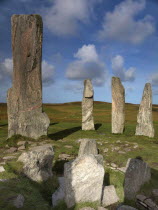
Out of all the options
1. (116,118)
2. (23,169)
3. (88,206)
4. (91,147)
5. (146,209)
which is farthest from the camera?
(116,118)

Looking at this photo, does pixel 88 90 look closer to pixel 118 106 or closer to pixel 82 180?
pixel 118 106

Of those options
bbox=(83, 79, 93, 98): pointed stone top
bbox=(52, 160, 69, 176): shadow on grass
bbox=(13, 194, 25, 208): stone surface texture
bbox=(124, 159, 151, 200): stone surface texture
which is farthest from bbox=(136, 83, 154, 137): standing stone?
bbox=(13, 194, 25, 208): stone surface texture

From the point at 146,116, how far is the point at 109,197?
13083 mm

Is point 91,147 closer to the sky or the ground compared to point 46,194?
closer to the sky

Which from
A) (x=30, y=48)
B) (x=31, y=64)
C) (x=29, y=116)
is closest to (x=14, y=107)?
(x=29, y=116)

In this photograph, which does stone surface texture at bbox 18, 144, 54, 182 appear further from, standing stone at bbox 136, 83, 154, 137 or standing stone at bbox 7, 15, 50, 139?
standing stone at bbox 136, 83, 154, 137

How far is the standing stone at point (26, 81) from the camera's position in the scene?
46.9 feet

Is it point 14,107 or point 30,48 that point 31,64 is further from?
point 14,107

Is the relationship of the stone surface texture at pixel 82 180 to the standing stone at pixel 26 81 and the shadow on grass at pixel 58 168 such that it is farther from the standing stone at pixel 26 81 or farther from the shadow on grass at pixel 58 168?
the standing stone at pixel 26 81

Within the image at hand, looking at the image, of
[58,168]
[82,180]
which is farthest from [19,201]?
[58,168]

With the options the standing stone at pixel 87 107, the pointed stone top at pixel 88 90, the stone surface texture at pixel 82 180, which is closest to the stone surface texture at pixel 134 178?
the stone surface texture at pixel 82 180

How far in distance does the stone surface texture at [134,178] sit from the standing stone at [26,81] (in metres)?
8.58

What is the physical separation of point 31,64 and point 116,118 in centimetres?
961

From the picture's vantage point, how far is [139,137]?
17.6 metres
